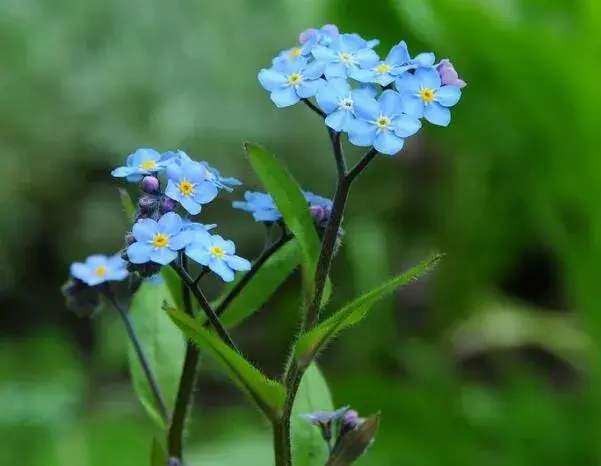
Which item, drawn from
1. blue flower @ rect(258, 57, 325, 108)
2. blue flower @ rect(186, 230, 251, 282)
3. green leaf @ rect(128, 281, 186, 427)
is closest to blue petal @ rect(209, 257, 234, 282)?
blue flower @ rect(186, 230, 251, 282)

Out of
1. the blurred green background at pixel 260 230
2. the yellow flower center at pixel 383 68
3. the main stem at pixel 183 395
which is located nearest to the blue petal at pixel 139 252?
the main stem at pixel 183 395

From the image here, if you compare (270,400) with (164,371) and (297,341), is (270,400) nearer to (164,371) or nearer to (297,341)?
(297,341)

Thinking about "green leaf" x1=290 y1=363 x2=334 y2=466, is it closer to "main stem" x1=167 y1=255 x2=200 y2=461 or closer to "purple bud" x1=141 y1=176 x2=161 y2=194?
"main stem" x1=167 y1=255 x2=200 y2=461

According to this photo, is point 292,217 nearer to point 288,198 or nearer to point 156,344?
point 288,198

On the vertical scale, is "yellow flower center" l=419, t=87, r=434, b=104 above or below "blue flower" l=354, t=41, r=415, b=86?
below

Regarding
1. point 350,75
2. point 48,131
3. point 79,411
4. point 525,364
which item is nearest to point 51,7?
point 48,131
